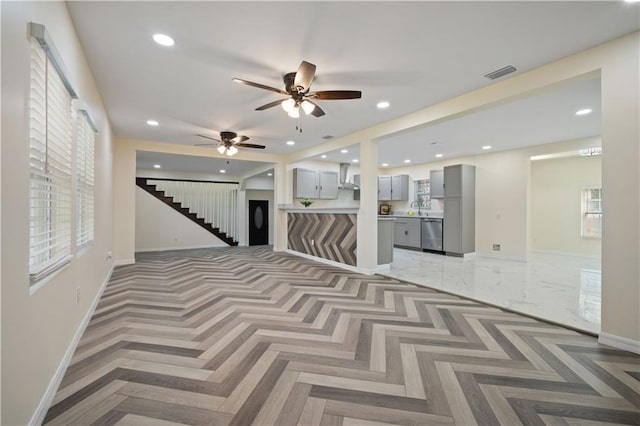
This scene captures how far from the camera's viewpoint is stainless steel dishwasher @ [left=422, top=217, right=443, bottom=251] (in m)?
7.42

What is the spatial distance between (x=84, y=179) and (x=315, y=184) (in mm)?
5550

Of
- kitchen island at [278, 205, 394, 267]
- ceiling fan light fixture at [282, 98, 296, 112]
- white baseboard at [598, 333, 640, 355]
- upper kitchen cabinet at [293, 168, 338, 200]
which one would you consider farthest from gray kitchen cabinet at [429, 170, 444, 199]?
ceiling fan light fixture at [282, 98, 296, 112]

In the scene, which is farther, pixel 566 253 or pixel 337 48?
pixel 566 253

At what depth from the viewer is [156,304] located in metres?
3.29

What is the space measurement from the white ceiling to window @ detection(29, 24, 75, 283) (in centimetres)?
68

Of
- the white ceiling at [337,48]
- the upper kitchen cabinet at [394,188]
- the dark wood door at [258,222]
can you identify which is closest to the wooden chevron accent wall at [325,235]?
the white ceiling at [337,48]

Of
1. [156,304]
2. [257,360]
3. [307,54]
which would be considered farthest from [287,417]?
[307,54]

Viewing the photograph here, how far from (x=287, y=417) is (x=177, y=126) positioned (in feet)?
15.9

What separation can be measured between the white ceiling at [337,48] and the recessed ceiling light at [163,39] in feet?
0.18

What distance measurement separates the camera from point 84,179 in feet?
9.21

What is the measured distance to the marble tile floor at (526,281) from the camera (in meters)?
3.13

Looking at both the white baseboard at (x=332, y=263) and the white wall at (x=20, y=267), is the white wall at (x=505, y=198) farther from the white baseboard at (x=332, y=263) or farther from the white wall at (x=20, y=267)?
the white wall at (x=20, y=267)

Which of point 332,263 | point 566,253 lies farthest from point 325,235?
point 566,253

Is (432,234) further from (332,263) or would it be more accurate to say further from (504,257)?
(332,263)
